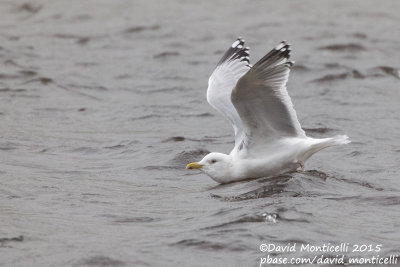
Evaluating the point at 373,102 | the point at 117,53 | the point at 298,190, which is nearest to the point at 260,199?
the point at 298,190

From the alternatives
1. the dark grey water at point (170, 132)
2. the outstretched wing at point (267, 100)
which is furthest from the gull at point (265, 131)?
the dark grey water at point (170, 132)

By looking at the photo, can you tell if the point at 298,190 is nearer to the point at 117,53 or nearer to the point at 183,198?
the point at 183,198

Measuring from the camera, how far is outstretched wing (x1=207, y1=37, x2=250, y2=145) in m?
8.99

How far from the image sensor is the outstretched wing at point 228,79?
8.99 m

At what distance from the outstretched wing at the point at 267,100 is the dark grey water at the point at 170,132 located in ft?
1.51

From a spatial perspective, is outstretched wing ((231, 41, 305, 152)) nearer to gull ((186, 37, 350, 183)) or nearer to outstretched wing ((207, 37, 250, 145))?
gull ((186, 37, 350, 183))

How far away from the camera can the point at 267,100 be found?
7.75 meters

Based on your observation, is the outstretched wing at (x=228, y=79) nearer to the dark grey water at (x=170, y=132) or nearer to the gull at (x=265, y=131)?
the gull at (x=265, y=131)

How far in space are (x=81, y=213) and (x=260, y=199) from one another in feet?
4.91

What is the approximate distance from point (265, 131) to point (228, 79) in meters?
1.59

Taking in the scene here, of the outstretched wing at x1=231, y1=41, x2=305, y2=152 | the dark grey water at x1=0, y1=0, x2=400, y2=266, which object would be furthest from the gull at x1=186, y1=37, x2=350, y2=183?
the dark grey water at x1=0, y1=0, x2=400, y2=266

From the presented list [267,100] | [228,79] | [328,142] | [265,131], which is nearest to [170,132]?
[228,79]

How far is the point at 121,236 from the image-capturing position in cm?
663

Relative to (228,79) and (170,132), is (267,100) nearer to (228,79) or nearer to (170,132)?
(228,79)
